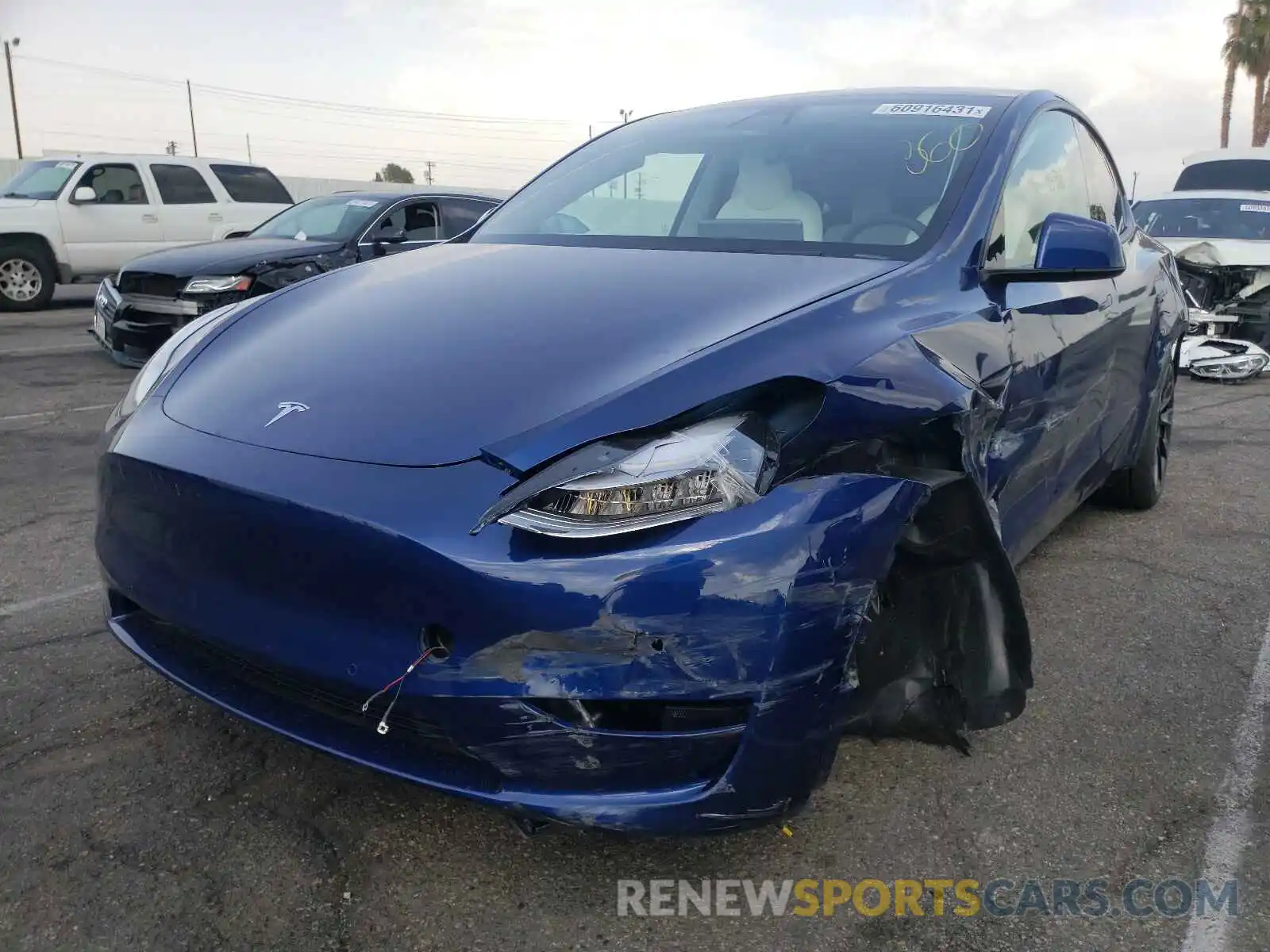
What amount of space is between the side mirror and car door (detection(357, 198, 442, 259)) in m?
6.61

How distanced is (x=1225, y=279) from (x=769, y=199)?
8431mm

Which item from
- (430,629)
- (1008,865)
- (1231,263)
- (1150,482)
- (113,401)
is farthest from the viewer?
(1231,263)

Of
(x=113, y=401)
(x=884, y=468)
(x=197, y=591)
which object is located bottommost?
(x=113, y=401)

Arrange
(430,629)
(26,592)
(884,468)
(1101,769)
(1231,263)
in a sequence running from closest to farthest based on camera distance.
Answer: (430,629) < (884,468) < (1101,769) < (26,592) < (1231,263)

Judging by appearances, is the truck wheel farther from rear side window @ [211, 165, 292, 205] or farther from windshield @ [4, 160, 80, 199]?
rear side window @ [211, 165, 292, 205]

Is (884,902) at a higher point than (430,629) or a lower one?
lower

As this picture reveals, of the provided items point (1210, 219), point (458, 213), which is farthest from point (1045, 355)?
point (1210, 219)

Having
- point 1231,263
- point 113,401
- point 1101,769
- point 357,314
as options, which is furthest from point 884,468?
point 1231,263

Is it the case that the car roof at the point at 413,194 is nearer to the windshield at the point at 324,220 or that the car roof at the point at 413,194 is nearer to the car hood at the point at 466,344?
the windshield at the point at 324,220

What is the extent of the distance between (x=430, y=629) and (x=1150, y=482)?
3.93 meters

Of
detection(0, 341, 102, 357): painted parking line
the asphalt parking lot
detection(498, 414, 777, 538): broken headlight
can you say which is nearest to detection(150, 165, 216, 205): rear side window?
detection(0, 341, 102, 357): painted parking line

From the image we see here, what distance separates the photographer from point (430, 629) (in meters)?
1.83

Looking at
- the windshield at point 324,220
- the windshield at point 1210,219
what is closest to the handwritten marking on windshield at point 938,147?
the windshield at point 324,220

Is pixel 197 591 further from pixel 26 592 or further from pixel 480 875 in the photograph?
pixel 26 592
